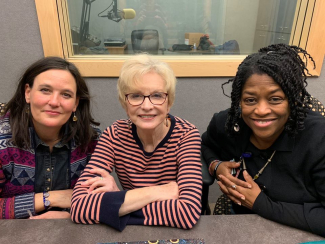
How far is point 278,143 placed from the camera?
1.07 meters

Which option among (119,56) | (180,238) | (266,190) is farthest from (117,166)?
(119,56)

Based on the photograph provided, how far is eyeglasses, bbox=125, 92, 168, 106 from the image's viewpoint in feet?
3.44

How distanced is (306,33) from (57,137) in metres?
1.88

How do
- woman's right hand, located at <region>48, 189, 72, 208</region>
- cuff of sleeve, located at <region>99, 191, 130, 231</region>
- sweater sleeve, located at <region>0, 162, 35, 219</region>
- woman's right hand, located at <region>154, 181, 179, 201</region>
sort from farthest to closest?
woman's right hand, located at <region>48, 189, 72, 208</region> → sweater sleeve, located at <region>0, 162, 35, 219</region> → woman's right hand, located at <region>154, 181, 179, 201</region> → cuff of sleeve, located at <region>99, 191, 130, 231</region>

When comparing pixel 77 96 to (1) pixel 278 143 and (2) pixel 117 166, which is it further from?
(1) pixel 278 143

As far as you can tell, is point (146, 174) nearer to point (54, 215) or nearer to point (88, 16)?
point (54, 215)

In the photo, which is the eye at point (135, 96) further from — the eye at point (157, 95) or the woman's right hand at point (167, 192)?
the woman's right hand at point (167, 192)

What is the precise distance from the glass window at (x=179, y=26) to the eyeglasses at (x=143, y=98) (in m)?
1.05

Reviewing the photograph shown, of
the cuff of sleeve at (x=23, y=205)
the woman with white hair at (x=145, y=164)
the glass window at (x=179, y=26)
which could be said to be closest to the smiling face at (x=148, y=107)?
the woman with white hair at (x=145, y=164)

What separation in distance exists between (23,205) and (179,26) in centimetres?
167

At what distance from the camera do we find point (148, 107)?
103 centimetres

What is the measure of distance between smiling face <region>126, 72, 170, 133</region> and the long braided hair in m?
0.33

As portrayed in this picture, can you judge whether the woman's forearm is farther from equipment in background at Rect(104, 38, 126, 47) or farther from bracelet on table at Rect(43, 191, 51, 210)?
equipment in background at Rect(104, 38, 126, 47)

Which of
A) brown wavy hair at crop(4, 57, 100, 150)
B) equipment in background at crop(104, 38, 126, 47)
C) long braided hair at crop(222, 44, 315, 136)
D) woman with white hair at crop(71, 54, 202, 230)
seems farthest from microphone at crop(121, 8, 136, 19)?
long braided hair at crop(222, 44, 315, 136)
